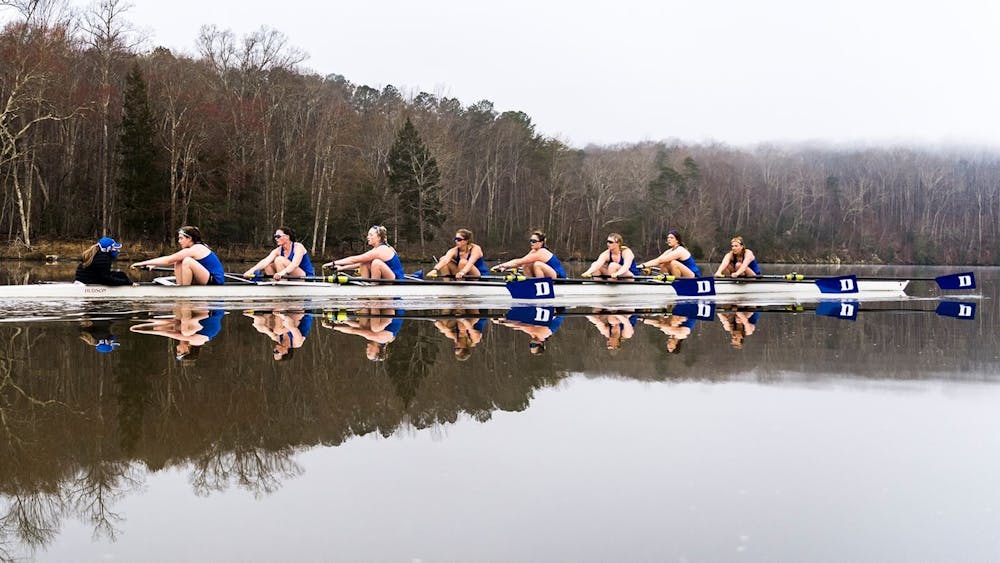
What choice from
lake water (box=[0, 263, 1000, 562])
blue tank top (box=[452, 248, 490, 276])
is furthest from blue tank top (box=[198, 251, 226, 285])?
blue tank top (box=[452, 248, 490, 276])

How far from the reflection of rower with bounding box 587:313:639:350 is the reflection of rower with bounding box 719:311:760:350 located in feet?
4.80

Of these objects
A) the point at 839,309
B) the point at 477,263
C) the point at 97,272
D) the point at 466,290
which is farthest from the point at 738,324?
the point at 97,272

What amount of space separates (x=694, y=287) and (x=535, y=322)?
6857mm

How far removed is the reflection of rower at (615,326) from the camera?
36.5 feet

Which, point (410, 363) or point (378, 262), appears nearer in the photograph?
point (410, 363)

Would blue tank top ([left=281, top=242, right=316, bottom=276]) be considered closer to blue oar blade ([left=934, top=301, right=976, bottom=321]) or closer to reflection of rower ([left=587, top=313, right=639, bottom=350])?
reflection of rower ([left=587, top=313, right=639, bottom=350])

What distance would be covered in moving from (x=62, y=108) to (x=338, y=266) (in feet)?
95.0

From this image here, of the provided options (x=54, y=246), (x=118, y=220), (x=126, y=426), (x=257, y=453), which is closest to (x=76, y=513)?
(x=257, y=453)

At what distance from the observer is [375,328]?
11.8 meters

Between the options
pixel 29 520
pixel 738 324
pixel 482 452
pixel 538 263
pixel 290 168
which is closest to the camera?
pixel 29 520

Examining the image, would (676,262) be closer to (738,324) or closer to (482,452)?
(738,324)

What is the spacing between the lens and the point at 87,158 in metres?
45.0

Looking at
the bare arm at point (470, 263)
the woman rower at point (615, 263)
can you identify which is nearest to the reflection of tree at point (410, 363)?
the bare arm at point (470, 263)

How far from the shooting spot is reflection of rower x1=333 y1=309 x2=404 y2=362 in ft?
30.6
